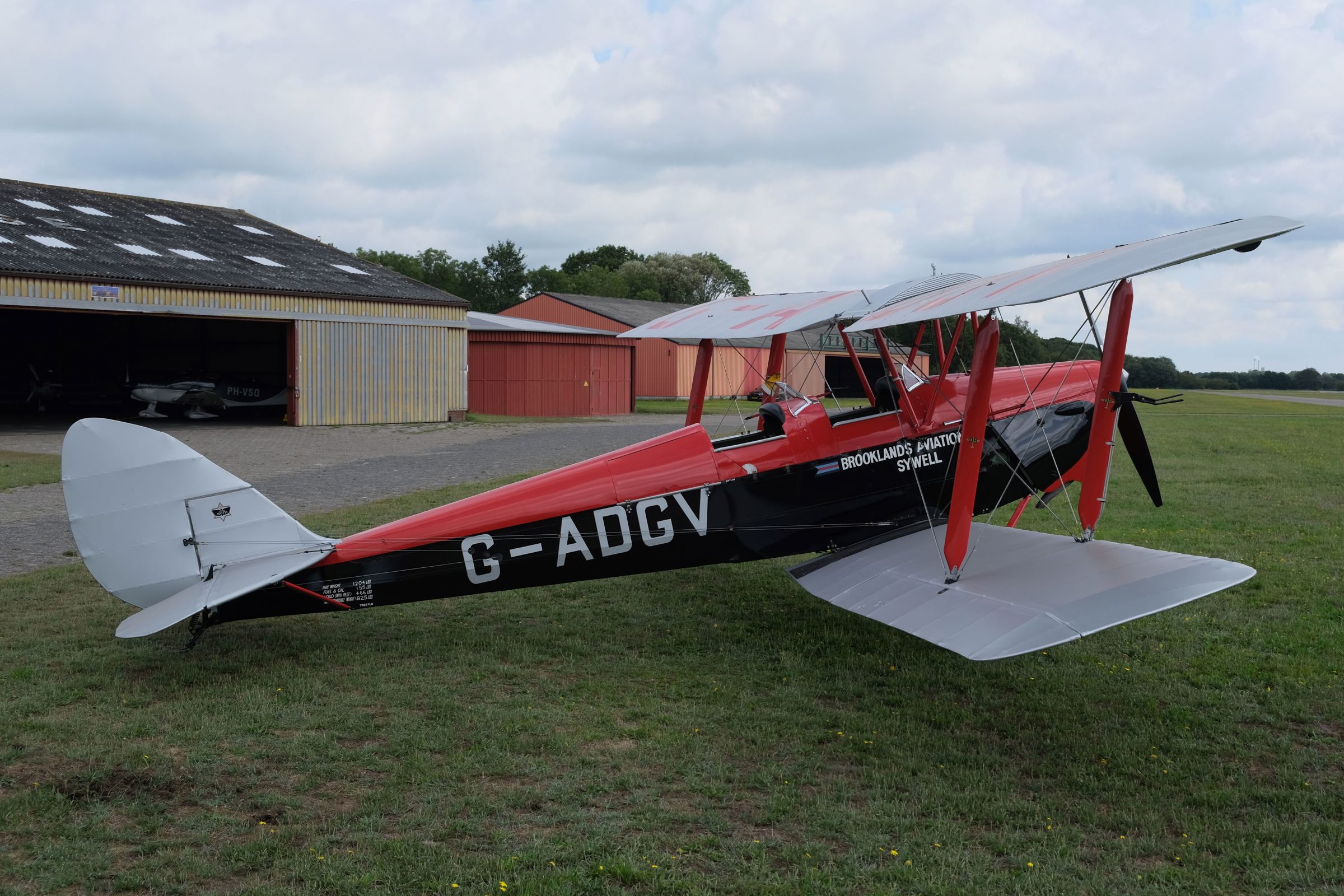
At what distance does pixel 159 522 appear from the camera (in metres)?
5.10

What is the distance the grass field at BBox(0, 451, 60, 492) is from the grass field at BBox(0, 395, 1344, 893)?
673cm

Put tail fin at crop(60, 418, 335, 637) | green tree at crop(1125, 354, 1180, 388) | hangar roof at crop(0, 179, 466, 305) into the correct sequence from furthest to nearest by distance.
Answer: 1. green tree at crop(1125, 354, 1180, 388)
2. hangar roof at crop(0, 179, 466, 305)
3. tail fin at crop(60, 418, 335, 637)

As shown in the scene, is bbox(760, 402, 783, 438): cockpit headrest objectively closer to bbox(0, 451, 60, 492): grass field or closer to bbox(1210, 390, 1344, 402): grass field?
bbox(0, 451, 60, 492): grass field

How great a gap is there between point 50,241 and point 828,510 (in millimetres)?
20965

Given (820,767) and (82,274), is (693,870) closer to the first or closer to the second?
(820,767)

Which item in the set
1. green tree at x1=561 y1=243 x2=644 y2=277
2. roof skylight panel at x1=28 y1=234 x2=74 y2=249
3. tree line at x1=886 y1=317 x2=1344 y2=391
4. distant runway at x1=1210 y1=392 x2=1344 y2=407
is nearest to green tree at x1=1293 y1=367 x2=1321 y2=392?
tree line at x1=886 y1=317 x2=1344 y2=391

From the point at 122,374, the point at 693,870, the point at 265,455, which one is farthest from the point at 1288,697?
the point at 122,374

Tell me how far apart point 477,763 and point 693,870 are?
126 cm

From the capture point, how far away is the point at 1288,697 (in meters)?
5.10

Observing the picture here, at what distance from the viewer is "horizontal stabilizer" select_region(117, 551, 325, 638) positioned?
4.65 meters

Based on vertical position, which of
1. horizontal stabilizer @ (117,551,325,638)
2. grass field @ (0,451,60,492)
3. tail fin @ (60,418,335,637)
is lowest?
grass field @ (0,451,60,492)

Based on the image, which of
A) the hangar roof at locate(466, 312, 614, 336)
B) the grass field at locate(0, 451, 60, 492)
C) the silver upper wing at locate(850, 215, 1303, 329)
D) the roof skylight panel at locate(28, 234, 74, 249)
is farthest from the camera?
the hangar roof at locate(466, 312, 614, 336)

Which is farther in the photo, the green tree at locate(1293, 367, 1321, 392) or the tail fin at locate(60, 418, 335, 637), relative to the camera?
the green tree at locate(1293, 367, 1321, 392)

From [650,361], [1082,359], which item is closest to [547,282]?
[650,361]
